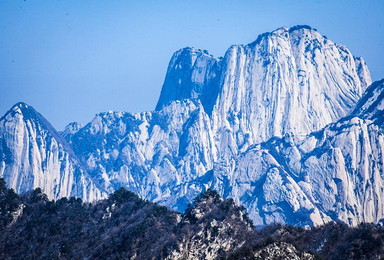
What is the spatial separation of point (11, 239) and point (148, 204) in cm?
2946

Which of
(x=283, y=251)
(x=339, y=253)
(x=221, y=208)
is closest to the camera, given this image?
(x=283, y=251)

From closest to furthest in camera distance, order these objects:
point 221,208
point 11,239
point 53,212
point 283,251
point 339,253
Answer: point 283,251 → point 339,253 → point 221,208 → point 11,239 → point 53,212

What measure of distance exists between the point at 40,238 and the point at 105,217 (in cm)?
1468

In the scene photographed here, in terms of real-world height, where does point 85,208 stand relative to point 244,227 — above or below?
above

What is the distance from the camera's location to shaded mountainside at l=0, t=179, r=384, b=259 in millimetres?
103562

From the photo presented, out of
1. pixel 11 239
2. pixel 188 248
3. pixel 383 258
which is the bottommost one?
pixel 383 258

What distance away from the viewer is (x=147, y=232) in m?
131

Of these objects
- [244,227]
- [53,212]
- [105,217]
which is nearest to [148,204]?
[105,217]

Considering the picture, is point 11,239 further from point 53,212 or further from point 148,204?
point 148,204

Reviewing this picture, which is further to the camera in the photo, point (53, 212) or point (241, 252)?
point (53, 212)

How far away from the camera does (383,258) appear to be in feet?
288

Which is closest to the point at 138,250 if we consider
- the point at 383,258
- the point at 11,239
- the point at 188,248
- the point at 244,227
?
the point at 188,248

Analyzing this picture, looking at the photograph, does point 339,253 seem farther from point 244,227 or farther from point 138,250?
point 138,250

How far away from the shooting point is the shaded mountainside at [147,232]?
104m
